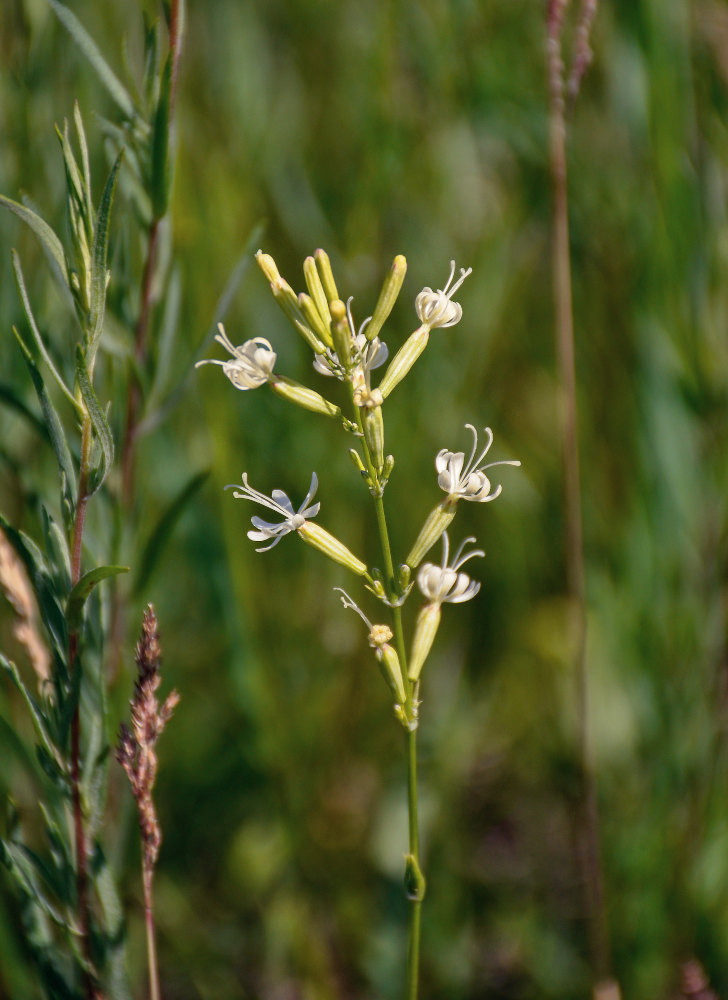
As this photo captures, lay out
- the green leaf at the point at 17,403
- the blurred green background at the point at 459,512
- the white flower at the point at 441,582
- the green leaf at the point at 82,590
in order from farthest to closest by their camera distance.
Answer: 1. the blurred green background at the point at 459,512
2. the green leaf at the point at 17,403
3. the white flower at the point at 441,582
4. the green leaf at the point at 82,590

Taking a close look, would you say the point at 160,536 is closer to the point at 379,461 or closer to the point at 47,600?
the point at 47,600

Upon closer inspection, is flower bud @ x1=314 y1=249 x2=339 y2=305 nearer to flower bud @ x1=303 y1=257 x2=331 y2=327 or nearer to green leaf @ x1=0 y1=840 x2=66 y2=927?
flower bud @ x1=303 y1=257 x2=331 y2=327

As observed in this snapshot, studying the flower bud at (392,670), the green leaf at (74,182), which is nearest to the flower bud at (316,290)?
the green leaf at (74,182)

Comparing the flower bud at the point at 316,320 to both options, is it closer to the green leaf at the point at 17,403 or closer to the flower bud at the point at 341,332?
the flower bud at the point at 341,332

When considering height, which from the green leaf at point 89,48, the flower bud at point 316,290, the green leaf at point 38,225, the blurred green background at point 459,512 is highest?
the green leaf at point 89,48

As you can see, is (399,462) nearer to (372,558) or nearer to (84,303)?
(372,558)

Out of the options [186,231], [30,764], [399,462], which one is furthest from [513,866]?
[186,231]

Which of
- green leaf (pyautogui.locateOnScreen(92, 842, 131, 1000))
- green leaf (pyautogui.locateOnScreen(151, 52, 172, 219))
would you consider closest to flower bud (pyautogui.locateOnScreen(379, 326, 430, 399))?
green leaf (pyautogui.locateOnScreen(151, 52, 172, 219))
